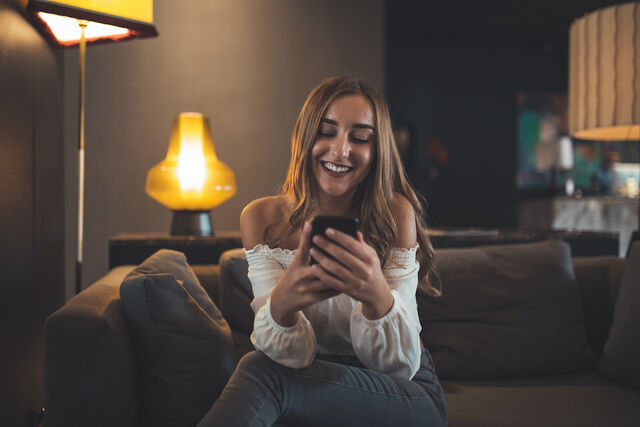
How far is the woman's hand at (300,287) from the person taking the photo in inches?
41.6

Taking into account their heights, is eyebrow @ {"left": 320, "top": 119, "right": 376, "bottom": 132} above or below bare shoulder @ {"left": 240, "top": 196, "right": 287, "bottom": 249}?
above

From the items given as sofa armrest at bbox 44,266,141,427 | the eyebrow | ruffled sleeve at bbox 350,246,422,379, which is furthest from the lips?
sofa armrest at bbox 44,266,141,427

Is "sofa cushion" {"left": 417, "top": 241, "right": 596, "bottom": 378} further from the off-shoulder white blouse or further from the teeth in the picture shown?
the teeth

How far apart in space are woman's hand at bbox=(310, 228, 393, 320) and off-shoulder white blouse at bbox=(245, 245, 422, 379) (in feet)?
0.44

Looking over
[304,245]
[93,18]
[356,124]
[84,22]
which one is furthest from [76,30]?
[304,245]

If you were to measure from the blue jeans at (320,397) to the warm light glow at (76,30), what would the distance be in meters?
1.50

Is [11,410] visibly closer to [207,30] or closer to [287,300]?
[287,300]

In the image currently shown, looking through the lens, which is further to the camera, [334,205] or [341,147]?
[334,205]

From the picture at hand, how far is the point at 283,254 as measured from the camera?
4.63ft

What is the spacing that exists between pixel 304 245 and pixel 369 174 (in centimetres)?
51

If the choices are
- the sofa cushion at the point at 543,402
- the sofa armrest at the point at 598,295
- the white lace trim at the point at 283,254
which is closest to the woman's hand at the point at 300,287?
the white lace trim at the point at 283,254

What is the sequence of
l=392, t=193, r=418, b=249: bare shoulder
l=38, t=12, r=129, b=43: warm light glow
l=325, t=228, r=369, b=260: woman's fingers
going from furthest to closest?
l=38, t=12, r=129, b=43: warm light glow < l=392, t=193, r=418, b=249: bare shoulder < l=325, t=228, r=369, b=260: woman's fingers

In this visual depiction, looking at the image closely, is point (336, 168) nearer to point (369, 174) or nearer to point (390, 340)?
point (369, 174)

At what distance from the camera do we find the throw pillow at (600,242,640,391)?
66.6 inches
